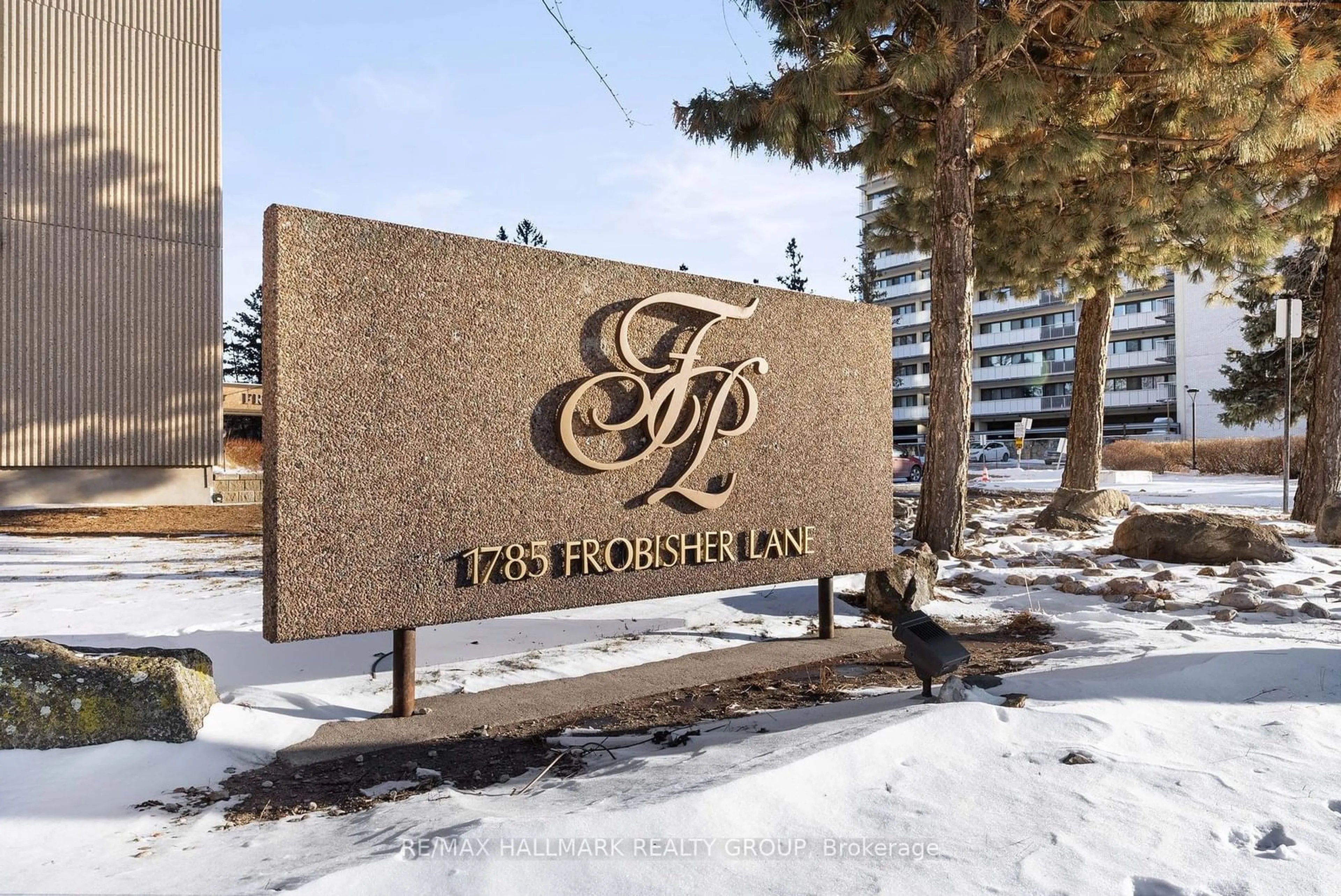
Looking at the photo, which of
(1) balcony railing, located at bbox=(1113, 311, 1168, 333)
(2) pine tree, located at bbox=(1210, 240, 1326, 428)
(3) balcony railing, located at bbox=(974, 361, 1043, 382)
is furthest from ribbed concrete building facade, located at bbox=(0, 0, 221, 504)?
(3) balcony railing, located at bbox=(974, 361, 1043, 382)

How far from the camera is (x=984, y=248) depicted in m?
13.1

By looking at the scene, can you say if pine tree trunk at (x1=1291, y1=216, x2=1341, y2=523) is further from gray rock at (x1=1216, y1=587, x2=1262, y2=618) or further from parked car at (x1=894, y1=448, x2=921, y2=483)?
parked car at (x1=894, y1=448, x2=921, y2=483)

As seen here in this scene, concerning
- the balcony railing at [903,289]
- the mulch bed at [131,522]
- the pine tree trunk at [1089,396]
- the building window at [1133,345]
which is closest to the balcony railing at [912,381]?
the balcony railing at [903,289]

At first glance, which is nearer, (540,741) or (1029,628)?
(540,741)

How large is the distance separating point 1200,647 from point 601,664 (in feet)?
11.1

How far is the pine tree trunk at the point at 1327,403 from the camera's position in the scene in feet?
36.2

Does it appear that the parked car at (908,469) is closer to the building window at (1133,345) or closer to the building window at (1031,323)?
the building window at (1133,345)

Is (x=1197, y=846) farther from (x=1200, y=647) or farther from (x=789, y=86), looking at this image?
(x=789, y=86)

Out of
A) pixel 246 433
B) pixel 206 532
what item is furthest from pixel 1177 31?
pixel 246 433

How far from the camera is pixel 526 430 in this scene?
13.8ft

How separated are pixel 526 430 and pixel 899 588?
350 cm

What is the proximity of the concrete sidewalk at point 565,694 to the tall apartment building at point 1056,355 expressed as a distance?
38.7 m

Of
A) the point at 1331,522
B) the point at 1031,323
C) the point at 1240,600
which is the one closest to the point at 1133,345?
the point at 1031,323

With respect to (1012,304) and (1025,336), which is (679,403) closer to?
(1025,336)
